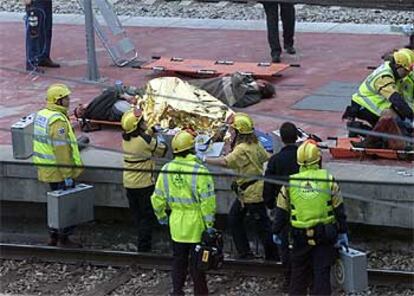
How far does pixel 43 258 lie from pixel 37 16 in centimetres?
612

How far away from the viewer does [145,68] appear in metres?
19.1

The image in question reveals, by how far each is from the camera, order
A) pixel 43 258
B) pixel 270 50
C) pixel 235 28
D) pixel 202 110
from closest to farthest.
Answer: pixel 43 258 < pixel 202 110 < pixel 270 50 < pixel 235 28

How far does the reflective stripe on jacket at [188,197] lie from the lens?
11.7m

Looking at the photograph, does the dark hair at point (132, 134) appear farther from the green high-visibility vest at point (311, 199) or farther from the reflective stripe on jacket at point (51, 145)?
the green high-visibility vest at point (311, 199)

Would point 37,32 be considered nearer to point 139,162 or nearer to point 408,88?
point 139,162

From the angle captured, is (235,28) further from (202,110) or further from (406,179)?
(406,179)

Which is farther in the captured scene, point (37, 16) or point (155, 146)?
point (37, 16)

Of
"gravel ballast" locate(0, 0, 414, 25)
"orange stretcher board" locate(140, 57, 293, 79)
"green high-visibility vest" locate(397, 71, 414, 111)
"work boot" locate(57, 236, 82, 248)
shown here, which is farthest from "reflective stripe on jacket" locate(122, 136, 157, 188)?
"gravel ballast" locate(0, 0, 414, 25)

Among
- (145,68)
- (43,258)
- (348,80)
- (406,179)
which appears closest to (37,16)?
(145,68)

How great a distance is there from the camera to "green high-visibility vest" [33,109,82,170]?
44.1 feet

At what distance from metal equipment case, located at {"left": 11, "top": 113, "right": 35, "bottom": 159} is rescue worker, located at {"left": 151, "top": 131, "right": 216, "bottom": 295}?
2.87 meters

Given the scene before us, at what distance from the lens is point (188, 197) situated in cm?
1177

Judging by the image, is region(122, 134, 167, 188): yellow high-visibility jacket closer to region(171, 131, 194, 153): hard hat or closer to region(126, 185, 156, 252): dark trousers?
region(126, 185, 156, 252): dark trousers

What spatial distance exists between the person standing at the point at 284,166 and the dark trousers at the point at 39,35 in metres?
7.84
